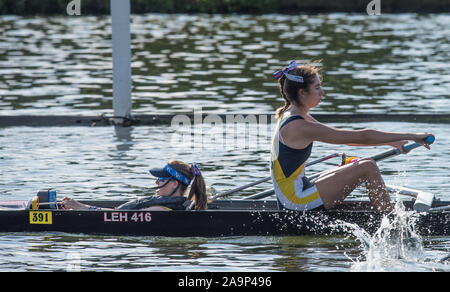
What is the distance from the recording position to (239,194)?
12867 mm

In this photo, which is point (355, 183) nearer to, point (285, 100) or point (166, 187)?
point (285, 100)

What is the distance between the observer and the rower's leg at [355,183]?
32.5 ft

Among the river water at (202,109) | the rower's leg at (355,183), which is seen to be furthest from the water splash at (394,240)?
the rower's leg at (355,183)

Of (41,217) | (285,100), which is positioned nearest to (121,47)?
(41,217)

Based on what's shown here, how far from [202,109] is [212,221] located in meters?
9.70

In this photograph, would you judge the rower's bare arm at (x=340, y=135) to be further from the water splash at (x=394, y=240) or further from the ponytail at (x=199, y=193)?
the ponytail at (x=199, y=193)

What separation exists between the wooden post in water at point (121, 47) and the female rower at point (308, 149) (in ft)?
24.1

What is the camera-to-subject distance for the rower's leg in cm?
990

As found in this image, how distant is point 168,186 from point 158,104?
10.6 metres

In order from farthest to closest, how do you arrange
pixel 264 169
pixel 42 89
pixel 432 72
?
pixel 432 72 < pixel 42 89 < pixel 264 169

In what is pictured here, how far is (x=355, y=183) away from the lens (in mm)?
9953

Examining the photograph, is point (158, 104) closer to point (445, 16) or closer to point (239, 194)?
point (239, 194)
